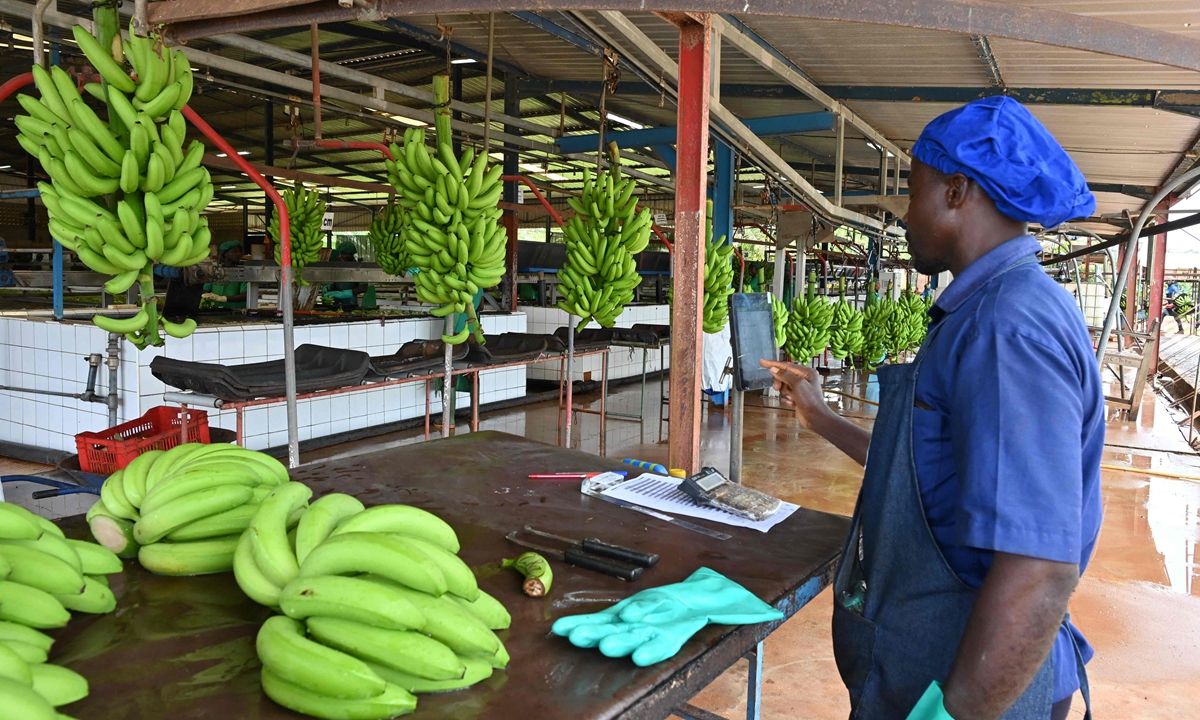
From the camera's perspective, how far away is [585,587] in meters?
1.60

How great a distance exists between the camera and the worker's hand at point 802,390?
2.05 metres

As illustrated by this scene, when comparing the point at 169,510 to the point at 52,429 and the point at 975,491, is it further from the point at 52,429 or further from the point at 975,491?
the point at 52,429

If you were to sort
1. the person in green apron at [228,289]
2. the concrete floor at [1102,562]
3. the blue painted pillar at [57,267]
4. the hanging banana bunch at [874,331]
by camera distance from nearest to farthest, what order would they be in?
1. the concrete floor at [1102,562]
2. the blue painted pillar at [57,267]
3. the person in green apron at [228,289]
4. the hanging banana bunch at [874,331]

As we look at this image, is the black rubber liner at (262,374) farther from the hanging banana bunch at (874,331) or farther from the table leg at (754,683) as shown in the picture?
the hanging banana bunch at (874,331)

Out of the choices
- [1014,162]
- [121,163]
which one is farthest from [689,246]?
[121,163]

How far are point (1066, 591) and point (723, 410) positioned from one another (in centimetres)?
837

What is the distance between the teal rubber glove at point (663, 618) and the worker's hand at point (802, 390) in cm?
61

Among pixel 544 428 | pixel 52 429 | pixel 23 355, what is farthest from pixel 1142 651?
pixel 23 355

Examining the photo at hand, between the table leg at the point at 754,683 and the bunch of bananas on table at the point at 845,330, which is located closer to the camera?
the table leg at the point at 754,683

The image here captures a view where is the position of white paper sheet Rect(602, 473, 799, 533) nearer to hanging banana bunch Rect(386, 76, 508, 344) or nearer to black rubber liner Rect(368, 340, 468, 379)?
Answer: hanging banana bunch Rect(386, 76, 508, 344)

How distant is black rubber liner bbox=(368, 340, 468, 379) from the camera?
4.67 meters

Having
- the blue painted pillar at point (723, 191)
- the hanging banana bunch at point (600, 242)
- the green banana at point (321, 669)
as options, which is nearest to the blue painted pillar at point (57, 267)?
the hanging banana bunch at point (600, 242)

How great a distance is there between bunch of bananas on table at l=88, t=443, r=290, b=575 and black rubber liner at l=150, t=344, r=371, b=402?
2233 millimetres

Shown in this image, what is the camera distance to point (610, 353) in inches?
416
